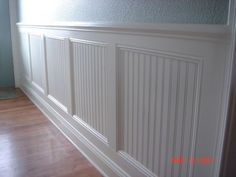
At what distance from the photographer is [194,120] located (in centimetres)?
102

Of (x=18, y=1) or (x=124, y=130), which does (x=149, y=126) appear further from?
(x=18, y=1)

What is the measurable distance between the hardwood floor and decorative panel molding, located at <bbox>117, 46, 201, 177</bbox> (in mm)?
480

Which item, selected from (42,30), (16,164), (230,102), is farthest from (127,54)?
(42,30)

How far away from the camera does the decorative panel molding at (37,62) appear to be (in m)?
2.69

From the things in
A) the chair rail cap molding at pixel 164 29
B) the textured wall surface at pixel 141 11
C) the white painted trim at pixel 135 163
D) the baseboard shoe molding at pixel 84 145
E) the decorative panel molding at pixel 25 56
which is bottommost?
the baseboard shoe molding at pixel 84 145

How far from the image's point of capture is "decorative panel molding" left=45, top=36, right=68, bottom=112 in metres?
2.13

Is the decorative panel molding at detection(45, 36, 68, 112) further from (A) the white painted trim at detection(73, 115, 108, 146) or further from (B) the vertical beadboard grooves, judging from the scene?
(B) the vertical beadboard grooves

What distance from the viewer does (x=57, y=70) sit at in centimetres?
229

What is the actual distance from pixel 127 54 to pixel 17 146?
1.25 m

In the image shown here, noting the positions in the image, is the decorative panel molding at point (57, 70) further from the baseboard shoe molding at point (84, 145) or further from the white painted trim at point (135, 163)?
the white painted trim at point (135, 163)

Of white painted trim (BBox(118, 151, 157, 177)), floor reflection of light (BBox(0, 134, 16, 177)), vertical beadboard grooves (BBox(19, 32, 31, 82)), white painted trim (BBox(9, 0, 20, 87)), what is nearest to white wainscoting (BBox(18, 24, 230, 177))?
white painted trim (BBox(118, 151, 157, 177))

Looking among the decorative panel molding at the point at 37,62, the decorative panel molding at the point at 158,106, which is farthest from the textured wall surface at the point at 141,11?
the decorative panel molding at the point at 37,62

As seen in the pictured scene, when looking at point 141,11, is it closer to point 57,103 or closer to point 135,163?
point 135,163

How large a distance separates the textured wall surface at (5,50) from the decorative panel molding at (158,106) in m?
2.75
